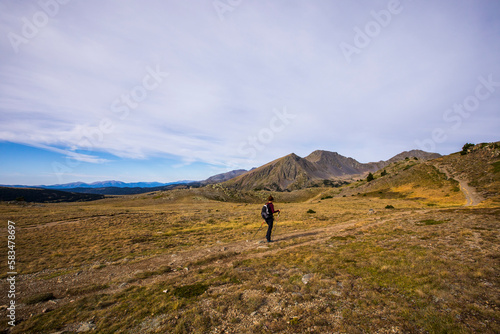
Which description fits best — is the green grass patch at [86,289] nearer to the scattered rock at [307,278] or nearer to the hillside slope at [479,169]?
the scattered rock at [307,278]

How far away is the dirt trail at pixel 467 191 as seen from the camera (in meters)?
43.9

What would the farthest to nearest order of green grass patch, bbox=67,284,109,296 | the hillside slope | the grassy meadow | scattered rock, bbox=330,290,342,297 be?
the hillside slope
green grass patch, bbox=67,284,109,296
scattered rock, bbox=330,290,342,297
the grassy meadow

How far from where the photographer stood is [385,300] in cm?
650

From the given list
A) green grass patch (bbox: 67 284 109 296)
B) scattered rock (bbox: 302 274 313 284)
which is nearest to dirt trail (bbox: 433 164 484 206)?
scattered rock (bbox: 302 274 313 284)

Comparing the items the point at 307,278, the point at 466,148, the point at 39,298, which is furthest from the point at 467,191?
the point at 39,298

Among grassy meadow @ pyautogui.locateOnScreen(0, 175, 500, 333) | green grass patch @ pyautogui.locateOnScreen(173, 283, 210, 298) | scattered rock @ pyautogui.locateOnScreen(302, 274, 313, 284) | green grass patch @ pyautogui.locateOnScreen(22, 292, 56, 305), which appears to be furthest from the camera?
scattered rock @ pyautogui.locateOnScreen(302, 274, 313, 284)

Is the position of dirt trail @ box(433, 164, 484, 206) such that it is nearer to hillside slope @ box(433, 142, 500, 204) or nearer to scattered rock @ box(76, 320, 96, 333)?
hillside slope @ box(433, 142, 500, 204)

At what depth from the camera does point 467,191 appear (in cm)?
5369

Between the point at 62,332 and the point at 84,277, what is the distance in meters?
6.05

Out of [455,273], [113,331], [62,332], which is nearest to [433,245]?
[455,273]

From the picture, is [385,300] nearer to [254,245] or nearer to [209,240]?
[254,245]

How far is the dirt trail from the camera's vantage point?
43.9m

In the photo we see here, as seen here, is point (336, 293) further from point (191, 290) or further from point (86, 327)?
point (86, 327)

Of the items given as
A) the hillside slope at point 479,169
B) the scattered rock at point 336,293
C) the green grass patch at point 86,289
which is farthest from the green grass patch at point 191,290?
the hillside slope at point 479,169
